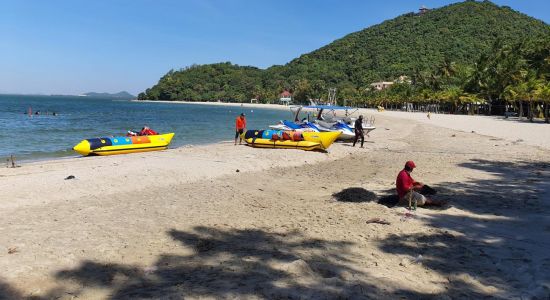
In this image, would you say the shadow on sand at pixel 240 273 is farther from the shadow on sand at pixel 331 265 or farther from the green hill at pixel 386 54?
the green hill at pixel 386 54

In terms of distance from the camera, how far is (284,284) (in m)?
4.57

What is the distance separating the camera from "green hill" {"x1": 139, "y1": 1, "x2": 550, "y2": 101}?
11781 centimetres

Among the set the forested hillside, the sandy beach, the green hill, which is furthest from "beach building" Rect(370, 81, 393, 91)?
the sandy beach

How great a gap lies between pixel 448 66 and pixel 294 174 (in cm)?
7928

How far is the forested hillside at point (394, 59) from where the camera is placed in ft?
325

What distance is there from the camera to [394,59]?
440 ft

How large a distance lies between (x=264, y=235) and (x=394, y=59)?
137 metres

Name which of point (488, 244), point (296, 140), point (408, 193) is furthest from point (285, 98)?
point (488, 244)

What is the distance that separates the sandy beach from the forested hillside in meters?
67.4

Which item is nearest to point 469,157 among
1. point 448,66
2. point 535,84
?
point 535,84

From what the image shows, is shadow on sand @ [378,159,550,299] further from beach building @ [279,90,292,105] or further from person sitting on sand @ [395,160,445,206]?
beach building @ [279,90,292,105]

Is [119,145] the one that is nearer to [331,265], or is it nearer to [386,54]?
[331,265]

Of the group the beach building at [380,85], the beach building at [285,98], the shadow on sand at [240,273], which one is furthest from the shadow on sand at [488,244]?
the beach building at [285,98]

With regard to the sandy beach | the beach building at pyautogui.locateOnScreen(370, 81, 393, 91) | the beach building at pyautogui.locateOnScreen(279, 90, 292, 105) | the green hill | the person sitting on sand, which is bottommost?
the sandy beach
